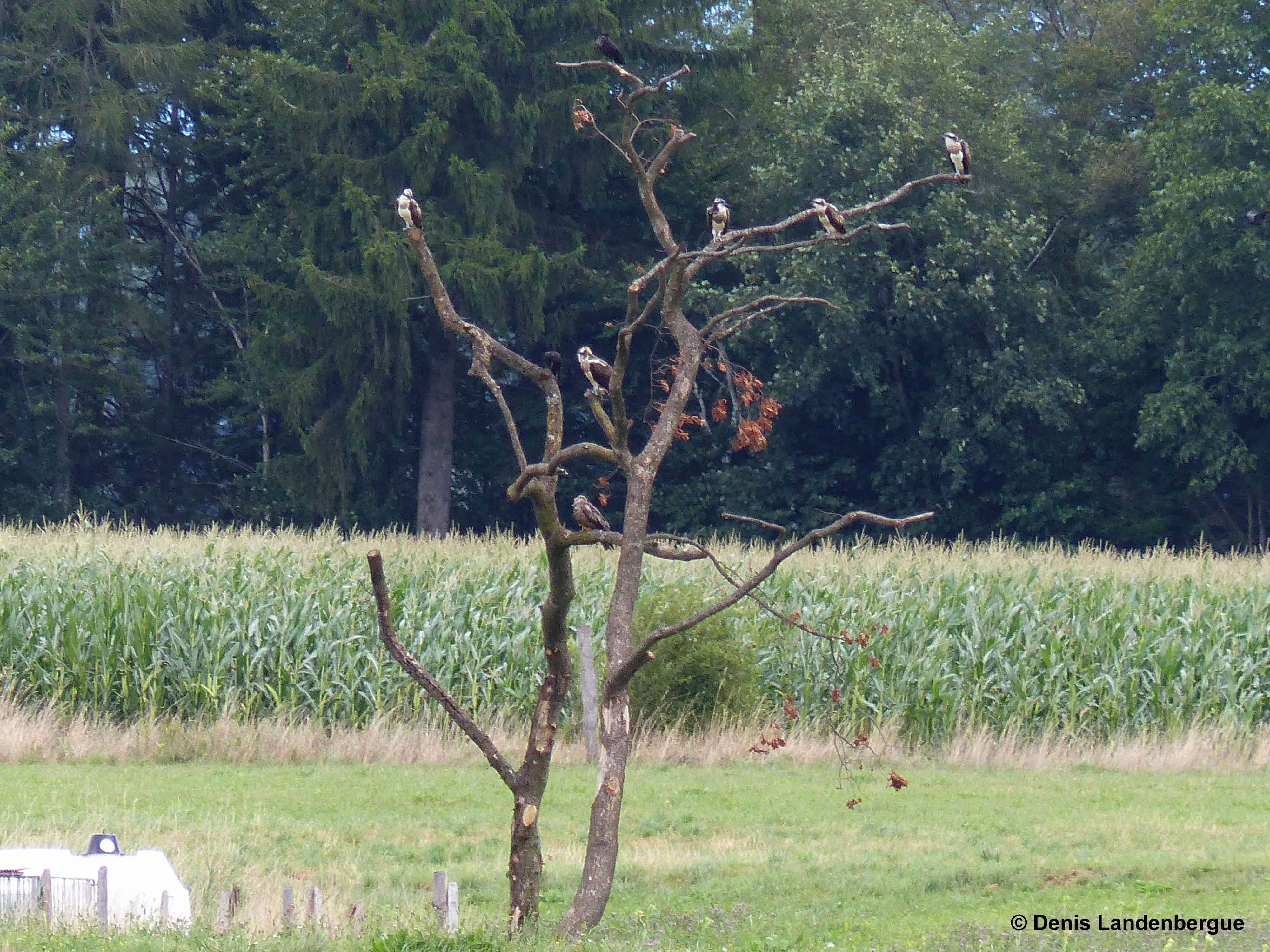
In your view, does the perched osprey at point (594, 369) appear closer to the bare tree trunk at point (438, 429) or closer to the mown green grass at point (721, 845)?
the mown green grass at point (721, 845)

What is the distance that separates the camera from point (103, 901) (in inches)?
220

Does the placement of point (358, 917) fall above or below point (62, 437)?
below

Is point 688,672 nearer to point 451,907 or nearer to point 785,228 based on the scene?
point 451,907

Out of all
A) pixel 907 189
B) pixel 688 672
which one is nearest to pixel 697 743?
pixel 688 672

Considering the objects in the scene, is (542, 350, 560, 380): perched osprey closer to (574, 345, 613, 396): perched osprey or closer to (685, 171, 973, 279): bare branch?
(574, 345, 613, 396): perched osprey

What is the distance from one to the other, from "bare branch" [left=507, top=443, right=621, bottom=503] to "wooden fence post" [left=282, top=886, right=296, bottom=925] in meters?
1.95

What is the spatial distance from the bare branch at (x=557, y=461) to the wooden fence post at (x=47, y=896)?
8.22ft

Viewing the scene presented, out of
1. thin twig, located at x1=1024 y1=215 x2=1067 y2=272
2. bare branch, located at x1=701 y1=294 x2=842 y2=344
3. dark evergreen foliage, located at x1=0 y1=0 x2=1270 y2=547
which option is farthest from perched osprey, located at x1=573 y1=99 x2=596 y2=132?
thin twig, located at x1=1024 y1=215 x2=1067 y2=272

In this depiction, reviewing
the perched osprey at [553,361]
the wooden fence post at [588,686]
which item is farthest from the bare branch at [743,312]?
the wooden fence post at [588,686]

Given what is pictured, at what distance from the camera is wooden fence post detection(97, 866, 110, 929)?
5590mm

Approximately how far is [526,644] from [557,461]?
27.4ft

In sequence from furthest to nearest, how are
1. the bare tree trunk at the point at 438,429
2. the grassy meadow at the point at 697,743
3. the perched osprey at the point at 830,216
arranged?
the bare tree trunk at the point at 438,429
the grassy meadow at the point at 697,743
the perched osprey at the point at 830,216

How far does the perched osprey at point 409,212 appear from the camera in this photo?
556 cm

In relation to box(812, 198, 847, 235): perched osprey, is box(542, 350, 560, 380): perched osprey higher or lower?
lower
